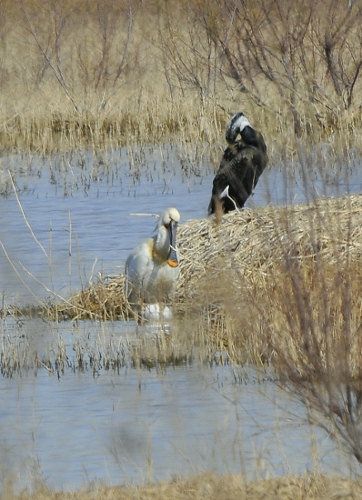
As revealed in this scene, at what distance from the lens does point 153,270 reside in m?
8.56

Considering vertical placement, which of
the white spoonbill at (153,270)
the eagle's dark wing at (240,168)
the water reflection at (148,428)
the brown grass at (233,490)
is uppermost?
the eagle's dark wing at (240,168)

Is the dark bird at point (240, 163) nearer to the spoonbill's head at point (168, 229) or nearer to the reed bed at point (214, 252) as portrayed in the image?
the reed bed at point (214, 252)

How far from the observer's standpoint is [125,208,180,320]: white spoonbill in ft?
27.8

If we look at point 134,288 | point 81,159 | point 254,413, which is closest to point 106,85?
point 81,159

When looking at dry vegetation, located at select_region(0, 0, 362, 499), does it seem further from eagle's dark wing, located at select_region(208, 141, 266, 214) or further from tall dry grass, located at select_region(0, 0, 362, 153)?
eagle's dark wing, located at select_region(208, 141, 266, 214)

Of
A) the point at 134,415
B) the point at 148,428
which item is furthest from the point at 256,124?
the point at 148,428

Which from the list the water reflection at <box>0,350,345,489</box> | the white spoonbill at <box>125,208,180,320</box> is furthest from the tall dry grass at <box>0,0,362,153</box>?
the water reflection at <box>0,350,345,489</box>

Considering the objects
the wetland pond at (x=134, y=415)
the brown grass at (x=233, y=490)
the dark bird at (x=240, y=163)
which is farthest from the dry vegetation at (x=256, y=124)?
the dark bird at (x=240, y=163)

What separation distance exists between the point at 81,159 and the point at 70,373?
10056 mm

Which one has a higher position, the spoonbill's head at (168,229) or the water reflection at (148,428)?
the spoonbill's head at (168,229)

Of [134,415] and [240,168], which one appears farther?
[240,168]

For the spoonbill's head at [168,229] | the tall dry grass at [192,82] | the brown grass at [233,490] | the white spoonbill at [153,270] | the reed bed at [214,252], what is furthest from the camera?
the tall dry grass at [192,82]

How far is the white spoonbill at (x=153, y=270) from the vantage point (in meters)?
8.48

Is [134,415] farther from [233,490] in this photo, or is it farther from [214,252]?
[214,252]
